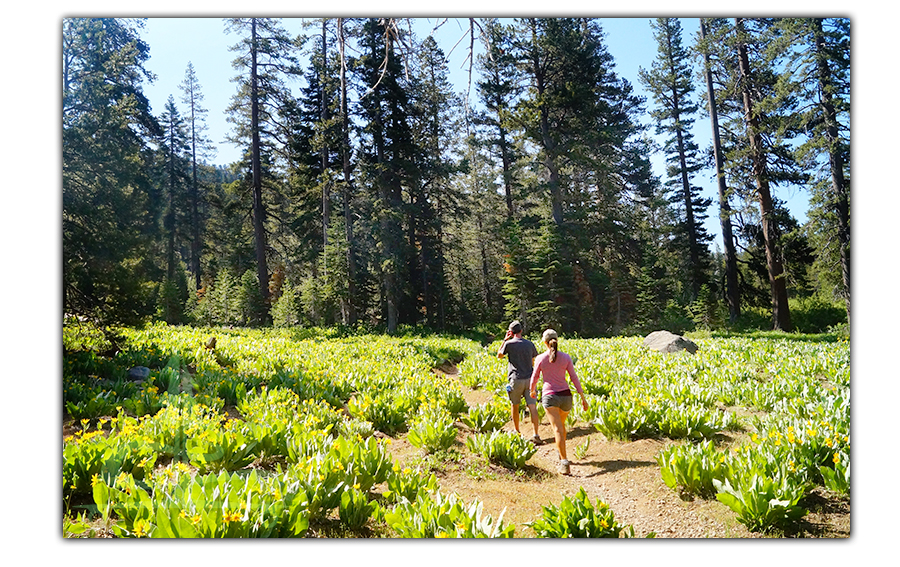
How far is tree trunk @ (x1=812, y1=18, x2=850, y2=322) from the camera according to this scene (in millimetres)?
4062

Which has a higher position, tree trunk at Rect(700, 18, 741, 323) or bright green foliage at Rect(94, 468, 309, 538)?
tree trunk at Rect(700, 18, 741, 323)

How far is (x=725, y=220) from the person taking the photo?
685 centimetres

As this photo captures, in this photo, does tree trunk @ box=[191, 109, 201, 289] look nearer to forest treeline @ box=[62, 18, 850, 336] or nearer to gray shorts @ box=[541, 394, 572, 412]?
forest treeline @ box=[62, 18, 850, 336]

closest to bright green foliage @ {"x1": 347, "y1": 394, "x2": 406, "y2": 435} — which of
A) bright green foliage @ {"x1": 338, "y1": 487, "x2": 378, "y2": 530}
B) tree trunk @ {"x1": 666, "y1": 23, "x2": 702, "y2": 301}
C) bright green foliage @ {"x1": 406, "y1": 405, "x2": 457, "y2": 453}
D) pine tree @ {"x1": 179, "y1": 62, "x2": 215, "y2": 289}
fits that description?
bright green foliage @ {"x1": 406, "y1": 405, "x2": 457, "y2": 453}

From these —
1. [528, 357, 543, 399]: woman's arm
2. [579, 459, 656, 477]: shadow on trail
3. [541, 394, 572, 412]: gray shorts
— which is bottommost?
[579, 459, 656, 477]: shadow on trail

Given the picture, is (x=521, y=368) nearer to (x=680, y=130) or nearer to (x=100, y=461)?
(x=100, y=461)

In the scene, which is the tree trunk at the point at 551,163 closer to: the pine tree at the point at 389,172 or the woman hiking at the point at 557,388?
the pine tree at the point at 389,172

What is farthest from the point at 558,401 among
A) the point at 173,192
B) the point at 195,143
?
the point at 173,192

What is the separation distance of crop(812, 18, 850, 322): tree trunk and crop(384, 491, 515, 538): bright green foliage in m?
3.88

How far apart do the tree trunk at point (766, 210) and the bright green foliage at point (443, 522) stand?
18.7 ft

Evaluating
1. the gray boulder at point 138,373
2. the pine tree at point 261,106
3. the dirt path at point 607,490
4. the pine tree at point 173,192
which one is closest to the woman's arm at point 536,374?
the dirt path at point 607,490

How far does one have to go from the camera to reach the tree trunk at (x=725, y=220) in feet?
20.7

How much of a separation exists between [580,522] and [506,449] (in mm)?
1747

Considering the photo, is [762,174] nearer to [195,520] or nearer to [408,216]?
[195,520]
